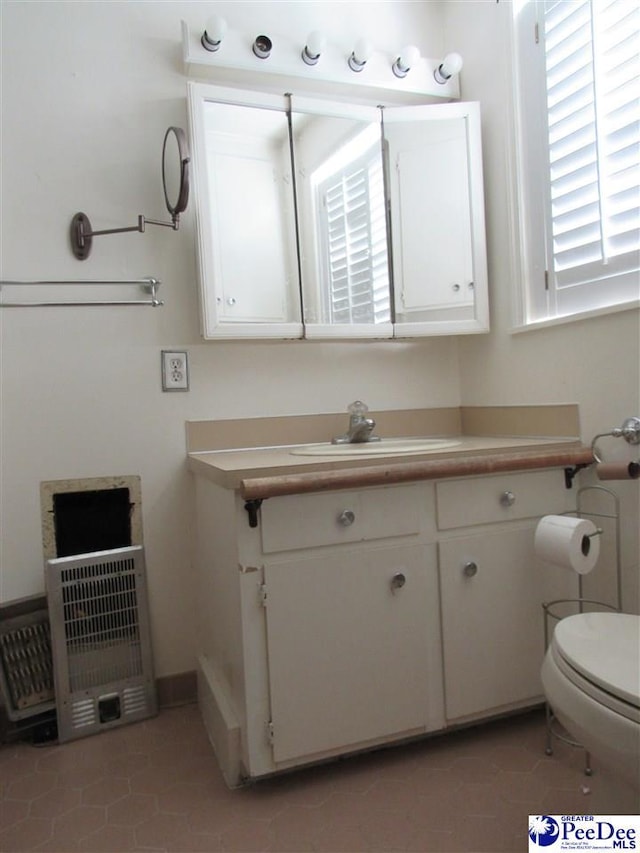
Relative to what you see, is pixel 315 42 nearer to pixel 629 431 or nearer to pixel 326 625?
pixel 629 431

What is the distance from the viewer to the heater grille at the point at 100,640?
5.63 feet

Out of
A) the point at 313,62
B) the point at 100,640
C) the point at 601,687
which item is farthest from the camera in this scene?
the point at 313,62

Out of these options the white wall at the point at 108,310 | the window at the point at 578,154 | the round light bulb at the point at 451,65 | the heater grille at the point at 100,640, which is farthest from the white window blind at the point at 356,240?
the heater grille at the point at 100,640

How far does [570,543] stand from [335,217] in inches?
49.8

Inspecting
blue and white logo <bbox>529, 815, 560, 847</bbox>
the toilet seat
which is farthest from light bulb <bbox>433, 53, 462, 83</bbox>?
blue and white logo <bbox>529, 815, 560, 847</bbox>

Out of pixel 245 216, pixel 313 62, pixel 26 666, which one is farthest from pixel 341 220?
pixel 26 666

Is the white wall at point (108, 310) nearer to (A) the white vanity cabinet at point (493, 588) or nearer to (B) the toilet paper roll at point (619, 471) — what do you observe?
(A) the white vanity cabinet at point (493, 588)

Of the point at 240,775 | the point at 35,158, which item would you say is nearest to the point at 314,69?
the point at 35,158

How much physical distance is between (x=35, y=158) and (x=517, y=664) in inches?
78.3

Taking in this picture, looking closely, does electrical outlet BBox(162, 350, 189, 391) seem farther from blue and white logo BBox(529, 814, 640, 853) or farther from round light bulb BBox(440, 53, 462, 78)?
blue and white logo BBox(529, 814, 640, 853)

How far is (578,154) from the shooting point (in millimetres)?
1678

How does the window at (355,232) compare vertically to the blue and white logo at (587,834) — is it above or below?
above

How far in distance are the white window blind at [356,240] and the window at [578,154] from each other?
18.5 inches

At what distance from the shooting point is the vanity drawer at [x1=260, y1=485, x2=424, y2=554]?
4.63 feet
